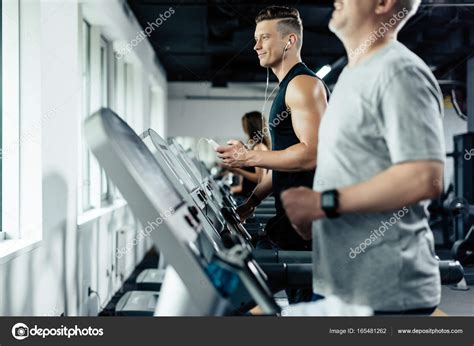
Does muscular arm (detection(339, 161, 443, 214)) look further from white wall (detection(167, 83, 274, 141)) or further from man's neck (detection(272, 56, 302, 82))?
white wall (detection(167, 83, 274, 141))

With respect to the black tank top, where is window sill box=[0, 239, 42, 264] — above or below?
below

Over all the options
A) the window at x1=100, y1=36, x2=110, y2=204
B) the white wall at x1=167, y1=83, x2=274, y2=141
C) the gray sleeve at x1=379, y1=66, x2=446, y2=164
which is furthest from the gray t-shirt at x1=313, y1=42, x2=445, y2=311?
the white wall at x1=167, y1=83, x2=274, y2=141

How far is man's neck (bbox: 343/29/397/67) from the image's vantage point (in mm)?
1098

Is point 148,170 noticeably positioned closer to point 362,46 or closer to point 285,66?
point 362,46

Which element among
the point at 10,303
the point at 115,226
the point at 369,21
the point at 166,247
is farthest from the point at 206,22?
the point at 166,247

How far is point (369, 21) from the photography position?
1110 millimetres

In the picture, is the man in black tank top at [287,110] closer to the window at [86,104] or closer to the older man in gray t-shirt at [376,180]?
the older man in gray t-shirt at [376,180]

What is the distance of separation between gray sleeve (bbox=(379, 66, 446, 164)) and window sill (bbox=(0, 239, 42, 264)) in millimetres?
1334

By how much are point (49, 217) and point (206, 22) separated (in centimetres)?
173

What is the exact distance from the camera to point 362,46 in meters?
1.12

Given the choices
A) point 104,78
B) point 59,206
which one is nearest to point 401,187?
point 59,206

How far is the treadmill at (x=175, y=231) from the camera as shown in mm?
836

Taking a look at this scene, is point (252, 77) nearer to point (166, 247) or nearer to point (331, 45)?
point (331, 45)

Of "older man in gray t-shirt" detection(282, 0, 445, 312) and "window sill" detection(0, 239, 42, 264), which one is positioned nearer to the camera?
"older man in gray t-shirt" detection(282, 0, 445, 312)
